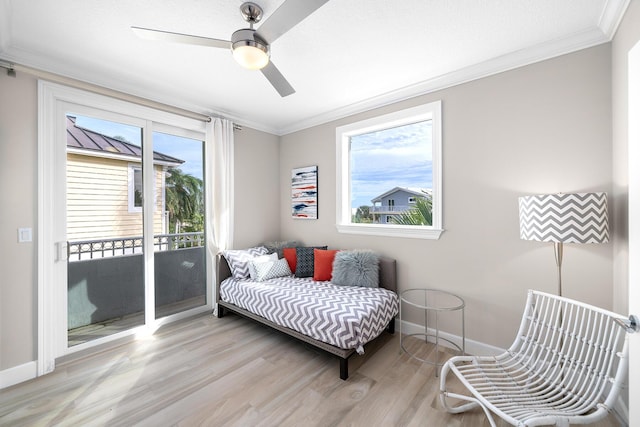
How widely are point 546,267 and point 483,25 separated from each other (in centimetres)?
187

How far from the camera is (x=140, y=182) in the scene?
2828mm

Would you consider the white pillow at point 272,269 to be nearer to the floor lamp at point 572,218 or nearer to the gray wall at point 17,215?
the gray wall at point 17,215

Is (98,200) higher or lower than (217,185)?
lower

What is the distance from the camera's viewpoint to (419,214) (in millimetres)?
2936

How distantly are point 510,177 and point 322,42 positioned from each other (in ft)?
6.23

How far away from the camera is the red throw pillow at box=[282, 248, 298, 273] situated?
11.3ft

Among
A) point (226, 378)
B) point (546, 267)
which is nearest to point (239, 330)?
point (226, 378)

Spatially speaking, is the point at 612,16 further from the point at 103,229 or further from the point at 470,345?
the point at 103,229

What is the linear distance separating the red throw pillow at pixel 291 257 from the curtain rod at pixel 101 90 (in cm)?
192

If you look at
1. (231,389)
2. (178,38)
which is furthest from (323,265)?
(178,38)

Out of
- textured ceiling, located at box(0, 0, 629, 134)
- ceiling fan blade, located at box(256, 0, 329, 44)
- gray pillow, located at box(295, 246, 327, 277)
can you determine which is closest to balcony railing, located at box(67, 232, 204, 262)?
gray pillow, located at box(295, 246, 327, 277)

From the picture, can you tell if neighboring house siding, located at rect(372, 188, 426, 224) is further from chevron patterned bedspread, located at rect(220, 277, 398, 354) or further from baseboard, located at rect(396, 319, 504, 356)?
baseboard, located at rect(396, 319, 504, 356)

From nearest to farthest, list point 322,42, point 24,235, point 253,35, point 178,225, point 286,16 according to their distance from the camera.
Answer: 1. point 286,16
2. point 253,35
3. point 322,42
4. point 24,235
5. point 178,225

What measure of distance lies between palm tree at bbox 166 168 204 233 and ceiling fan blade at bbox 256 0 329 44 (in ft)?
7.08
